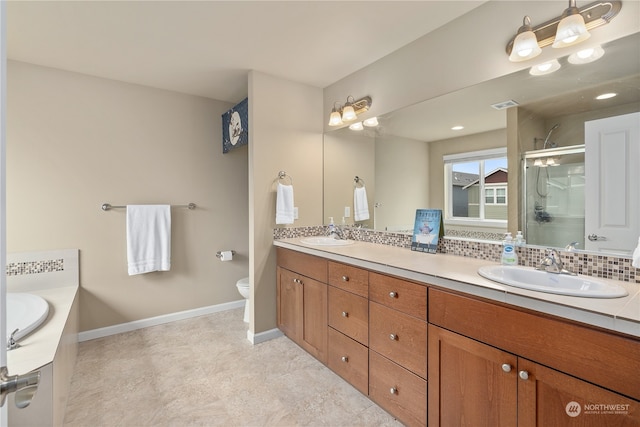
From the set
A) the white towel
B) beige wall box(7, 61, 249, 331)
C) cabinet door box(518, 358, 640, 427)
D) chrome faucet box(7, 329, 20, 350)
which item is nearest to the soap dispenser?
cabinet door box(518, 358, 640, 427)

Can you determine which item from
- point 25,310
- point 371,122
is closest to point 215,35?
point 371,122

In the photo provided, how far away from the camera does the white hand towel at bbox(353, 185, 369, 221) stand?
275 cm

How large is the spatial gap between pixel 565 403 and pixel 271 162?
242 cm

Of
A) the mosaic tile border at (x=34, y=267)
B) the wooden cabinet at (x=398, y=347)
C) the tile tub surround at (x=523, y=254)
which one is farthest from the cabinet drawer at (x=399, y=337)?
the mosaic tile border at (x=34, y=267)

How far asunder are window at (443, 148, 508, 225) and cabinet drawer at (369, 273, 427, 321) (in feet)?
2.27

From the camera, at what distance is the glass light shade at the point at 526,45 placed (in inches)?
58.8

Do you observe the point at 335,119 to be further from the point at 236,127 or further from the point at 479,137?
the point at 479,137

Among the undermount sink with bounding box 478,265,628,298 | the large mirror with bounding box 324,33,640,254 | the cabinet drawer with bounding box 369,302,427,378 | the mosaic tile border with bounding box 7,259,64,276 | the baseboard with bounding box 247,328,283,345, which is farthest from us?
the baseboard with bounding box 247,328,283,345

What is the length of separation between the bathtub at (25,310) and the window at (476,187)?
2762 millimetres

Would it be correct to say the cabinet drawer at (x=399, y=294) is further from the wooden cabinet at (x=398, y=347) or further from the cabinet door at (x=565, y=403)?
the cabinet door at (x=565, y=403)

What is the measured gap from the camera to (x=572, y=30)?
1.37 metres

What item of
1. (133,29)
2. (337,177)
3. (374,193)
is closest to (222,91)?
(133,29)

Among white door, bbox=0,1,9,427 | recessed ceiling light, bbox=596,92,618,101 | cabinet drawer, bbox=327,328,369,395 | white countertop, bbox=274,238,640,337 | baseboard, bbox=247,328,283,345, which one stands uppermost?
recessed ceiling light, bbox=596,92,618,101

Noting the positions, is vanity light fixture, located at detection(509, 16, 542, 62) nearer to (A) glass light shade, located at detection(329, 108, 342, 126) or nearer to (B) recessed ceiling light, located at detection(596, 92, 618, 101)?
(B) recessed ceiling light, located at detection(596, 92, 618, 101)
